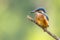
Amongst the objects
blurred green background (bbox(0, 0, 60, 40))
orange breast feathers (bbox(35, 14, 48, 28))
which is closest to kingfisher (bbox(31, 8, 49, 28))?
orange breast feathers (bbox(35, 14, 48, 28))

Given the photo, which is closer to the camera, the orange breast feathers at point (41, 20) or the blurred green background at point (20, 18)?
the orange breast feathers at point (41, 20)

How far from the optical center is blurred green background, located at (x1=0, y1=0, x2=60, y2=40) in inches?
352

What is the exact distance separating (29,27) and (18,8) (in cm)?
148

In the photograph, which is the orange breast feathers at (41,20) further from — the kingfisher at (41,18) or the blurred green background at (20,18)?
the blurred green background at (20,18)

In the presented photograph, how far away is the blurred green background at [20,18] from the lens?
895 centimetres

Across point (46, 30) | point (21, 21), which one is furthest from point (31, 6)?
point (46, 30)

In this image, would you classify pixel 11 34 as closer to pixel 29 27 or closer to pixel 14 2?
pixel 29 27

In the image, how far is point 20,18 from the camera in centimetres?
1033

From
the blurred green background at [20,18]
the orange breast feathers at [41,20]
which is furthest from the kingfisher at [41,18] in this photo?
the blurred green background at [20,18]

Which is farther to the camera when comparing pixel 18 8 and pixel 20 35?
pixel 18 8

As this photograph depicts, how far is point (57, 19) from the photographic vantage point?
9625mm

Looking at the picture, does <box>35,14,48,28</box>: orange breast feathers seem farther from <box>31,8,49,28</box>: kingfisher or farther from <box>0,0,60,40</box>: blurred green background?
<box>0,0,60,40</box>: blurred green background

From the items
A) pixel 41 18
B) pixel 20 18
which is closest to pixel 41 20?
pixel 41 18

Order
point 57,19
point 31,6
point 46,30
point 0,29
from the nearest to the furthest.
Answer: point 46,30 < point 0,29 < point 57,19 < point 31,6
